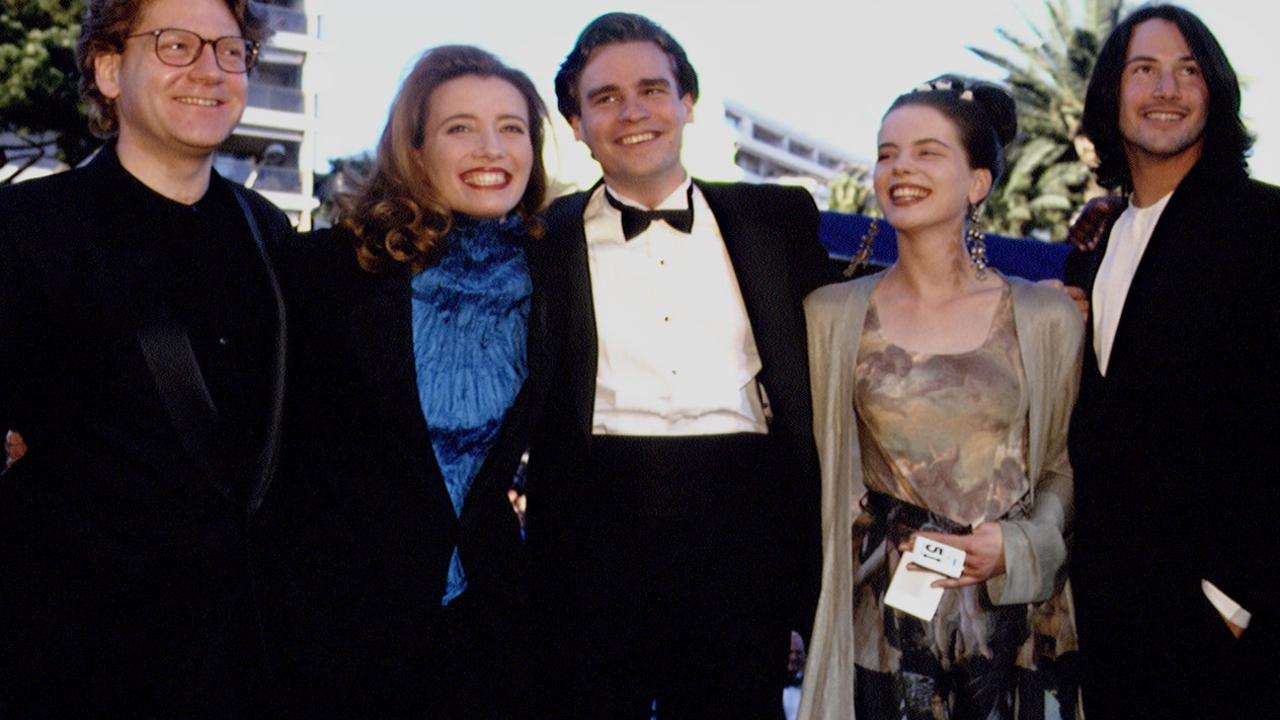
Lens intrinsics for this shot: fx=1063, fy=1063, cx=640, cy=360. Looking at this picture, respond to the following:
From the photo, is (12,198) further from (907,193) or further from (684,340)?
(907,193)

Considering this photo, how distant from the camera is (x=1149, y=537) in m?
2.68

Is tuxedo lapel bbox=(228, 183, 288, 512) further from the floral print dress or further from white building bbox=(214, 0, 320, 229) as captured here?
white building bbox=(214, 0, 320, 229)

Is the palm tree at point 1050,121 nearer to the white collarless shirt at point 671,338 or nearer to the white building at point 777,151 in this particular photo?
the white collarless shirt at point 671,338

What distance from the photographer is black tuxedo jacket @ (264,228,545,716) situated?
2.63 m

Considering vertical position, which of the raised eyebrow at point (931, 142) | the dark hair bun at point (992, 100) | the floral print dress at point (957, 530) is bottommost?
the floral print dress at point (957, 530)

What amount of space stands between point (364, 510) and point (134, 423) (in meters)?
0.57

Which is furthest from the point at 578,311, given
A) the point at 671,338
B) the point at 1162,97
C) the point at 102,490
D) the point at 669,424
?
the point at 1162,97

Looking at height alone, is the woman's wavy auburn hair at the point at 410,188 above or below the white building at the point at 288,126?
above

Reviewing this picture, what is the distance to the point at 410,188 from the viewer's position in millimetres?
2947

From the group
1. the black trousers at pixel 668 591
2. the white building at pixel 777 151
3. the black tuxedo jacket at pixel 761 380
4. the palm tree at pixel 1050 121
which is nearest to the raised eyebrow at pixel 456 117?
the black tuxedo jacket at pixel 761 380

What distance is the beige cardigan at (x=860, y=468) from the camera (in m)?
2.78

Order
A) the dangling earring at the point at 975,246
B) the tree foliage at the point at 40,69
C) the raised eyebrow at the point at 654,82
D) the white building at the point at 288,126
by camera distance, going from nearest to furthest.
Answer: the dangling earring at the point at 975,246 → the raised eyebrow at the point at 654,82 → the tree foliage at the point at 40,69 → the white building at the point at 288,126

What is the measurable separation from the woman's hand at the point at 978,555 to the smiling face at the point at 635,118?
1309mm

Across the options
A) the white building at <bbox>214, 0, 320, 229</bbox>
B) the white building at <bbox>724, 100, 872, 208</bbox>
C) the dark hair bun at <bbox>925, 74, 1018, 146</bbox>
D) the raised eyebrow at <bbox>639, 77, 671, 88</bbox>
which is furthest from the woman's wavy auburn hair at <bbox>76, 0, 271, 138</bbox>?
the white building at <bbox>724, 100, 872, 208</bbox>
